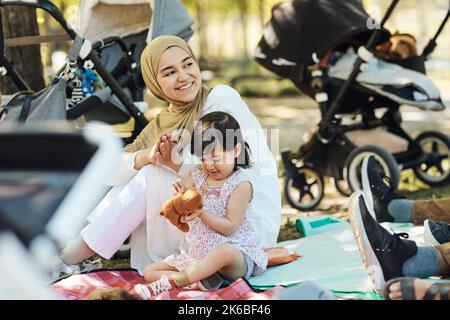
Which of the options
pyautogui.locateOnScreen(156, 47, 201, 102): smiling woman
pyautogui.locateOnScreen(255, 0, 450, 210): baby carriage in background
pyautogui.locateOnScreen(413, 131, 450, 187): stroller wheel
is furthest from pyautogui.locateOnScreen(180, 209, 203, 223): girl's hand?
pyautogui.locateOnScreen(413, 131, 450, 187): stroller wheel

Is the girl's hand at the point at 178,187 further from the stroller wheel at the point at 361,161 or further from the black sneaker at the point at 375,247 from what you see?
the stroller wheel at the point at 361,161

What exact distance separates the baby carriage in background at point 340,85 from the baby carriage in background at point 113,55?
90cm

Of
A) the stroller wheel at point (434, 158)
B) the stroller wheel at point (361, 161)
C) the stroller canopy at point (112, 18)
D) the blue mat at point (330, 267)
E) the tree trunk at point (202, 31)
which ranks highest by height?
the stroller canopy at point (112, 18)

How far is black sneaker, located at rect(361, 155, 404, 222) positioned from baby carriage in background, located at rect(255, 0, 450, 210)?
3.38 feet

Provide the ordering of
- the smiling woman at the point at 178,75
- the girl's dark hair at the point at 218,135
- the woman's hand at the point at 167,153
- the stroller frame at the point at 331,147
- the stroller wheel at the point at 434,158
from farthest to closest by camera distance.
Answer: the stroller wheel at the point at 434,158
the stroller frame at the point at 331,147
the smiling woman at the point at 178,75
the woman's hand at the point at 167,153
the girl's dark hair at the point at 218,135

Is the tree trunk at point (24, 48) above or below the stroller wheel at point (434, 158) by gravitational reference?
above

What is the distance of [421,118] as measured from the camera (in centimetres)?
895

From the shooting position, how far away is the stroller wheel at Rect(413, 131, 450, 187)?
5320mm

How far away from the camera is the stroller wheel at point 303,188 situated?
5246 mm

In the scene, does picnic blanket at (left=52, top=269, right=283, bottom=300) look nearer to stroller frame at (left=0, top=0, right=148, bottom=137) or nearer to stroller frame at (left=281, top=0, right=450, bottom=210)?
stroller frame at (left=0, top=0, right=148, bottom=137)

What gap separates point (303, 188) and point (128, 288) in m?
2.26

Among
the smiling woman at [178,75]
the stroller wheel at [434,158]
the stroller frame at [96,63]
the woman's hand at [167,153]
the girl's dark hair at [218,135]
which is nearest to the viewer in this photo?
the girl's dark hair at [218,135]

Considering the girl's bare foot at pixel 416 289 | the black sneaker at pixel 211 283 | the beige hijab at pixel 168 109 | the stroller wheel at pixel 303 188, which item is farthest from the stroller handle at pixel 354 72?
the girl's bare foot at pixel 416 289
